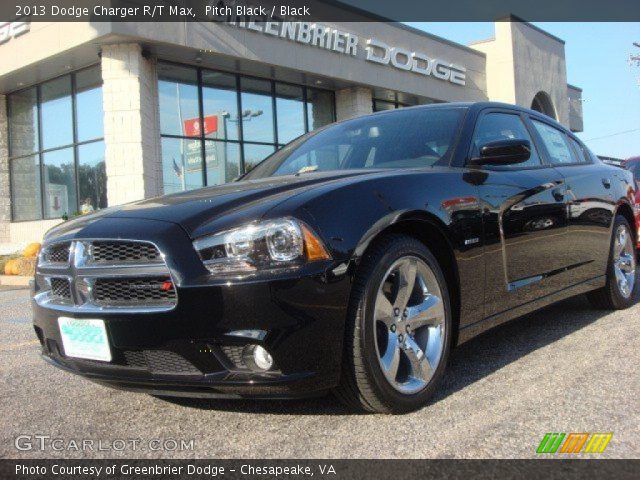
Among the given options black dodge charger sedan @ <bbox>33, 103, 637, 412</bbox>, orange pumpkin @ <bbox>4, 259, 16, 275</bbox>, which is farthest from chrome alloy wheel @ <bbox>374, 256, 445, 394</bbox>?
orange pumpkin @ <bbox>4, 259, 16, 275</bbox>

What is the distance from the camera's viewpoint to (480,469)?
2.03 m

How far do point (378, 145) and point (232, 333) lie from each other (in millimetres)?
1723

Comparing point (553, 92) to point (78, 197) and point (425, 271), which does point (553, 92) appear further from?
point (425, 271)

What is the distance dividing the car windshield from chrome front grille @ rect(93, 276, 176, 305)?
4.61 ft

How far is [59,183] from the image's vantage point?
14508 millimetres

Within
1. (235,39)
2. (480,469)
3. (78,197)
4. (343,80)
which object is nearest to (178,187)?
(78,197)

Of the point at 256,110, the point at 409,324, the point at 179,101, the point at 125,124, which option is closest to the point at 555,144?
the point at 409,324

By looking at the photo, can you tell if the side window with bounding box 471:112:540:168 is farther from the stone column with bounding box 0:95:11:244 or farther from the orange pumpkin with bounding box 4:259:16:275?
the stone column with bounding box 0:95:11:244

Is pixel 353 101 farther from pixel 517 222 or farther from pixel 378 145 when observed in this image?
pixel 517 222

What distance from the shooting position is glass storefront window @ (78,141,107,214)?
43.3ft

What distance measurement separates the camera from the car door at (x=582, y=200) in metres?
3.99

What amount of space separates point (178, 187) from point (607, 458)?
12079 millimetres

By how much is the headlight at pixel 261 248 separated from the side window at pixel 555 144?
2.49 metres

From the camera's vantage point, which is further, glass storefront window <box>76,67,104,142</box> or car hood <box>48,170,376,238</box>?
glass storefront window <box>76,67,104,142</box>
